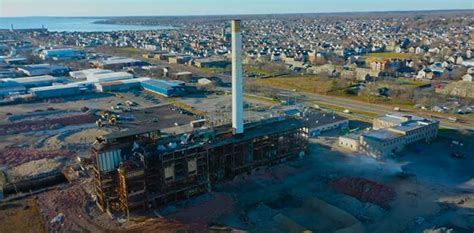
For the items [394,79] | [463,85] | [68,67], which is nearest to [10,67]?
[68,67]

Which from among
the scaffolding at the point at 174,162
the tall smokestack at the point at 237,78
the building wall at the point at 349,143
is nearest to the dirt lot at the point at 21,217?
the scaffolding at the point at 174,162

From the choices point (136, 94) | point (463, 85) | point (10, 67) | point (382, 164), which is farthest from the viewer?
point (10, 67)

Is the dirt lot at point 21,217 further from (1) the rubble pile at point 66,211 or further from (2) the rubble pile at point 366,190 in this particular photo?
(2) the rubble pile at point 366,190

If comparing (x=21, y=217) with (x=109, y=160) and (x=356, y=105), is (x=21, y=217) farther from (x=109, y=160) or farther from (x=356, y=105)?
(x=356, y=105)

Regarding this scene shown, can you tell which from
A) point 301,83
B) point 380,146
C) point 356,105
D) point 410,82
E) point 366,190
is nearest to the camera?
point 366,190

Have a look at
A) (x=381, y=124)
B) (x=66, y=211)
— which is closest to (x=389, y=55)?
(x=381, y=124)

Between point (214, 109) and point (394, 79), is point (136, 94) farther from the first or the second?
point (394, 79)
